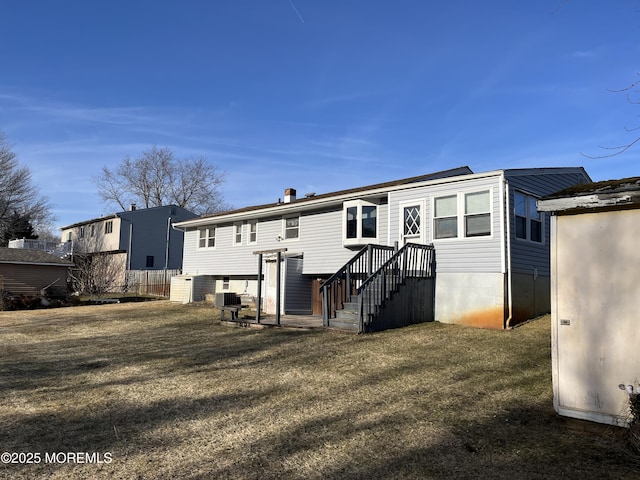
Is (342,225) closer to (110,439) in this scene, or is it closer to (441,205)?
(441,205)

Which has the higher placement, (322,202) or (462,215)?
(322,202)

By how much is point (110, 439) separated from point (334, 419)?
262 centimetres

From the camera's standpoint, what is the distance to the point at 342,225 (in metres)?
16.6

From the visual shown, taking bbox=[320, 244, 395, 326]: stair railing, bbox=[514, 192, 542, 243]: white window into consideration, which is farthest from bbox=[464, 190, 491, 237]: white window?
bbox=[320, 244, 395, 326]: stair railing

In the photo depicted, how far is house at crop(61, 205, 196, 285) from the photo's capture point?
35.5 meters


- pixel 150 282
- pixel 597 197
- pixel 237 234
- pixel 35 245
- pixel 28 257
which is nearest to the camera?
pixel 597 197

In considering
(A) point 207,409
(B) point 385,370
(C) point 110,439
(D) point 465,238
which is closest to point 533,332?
(D) point 465,238

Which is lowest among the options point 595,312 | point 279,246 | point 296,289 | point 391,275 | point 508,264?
point 296,289

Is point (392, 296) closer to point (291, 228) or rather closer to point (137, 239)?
point (291, 228)

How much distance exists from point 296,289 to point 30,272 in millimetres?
18096

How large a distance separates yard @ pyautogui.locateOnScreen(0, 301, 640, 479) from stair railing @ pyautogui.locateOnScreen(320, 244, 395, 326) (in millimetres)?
1723

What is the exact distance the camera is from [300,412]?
6.02 m

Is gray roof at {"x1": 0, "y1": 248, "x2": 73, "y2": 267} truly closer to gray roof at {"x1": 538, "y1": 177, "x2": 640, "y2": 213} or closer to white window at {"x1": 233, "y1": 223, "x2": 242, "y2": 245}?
white window at {"x1": 233, "y1": 223, "x2": 242, "y2": 245}

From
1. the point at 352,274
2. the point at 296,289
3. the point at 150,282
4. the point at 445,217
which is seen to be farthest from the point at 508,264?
the point at 150,282
